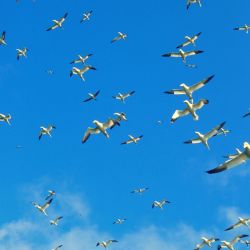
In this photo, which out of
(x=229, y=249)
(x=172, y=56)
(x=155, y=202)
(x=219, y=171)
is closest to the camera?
(x=219, y=171)

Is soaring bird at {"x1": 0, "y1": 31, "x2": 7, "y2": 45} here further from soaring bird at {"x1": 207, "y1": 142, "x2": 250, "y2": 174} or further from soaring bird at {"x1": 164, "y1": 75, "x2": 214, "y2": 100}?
soaring bird at {"x1": 207, "y1": 142, "x2": 250, "y2": 174}

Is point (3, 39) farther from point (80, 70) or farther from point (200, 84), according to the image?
point (200, 84)

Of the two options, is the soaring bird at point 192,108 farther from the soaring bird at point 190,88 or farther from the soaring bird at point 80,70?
the soaring bird at point 80,70

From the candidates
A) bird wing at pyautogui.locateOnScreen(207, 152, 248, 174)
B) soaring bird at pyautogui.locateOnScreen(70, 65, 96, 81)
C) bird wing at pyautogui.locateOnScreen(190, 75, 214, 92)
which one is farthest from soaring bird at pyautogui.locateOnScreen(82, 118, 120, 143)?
bird wing at pyautogui.locateOnScreen(207, 152, 248, 174)

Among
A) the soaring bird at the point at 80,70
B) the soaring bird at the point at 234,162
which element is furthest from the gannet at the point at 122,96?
the soaring bird at the point at 234,162

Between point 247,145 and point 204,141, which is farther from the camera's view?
point 204,141

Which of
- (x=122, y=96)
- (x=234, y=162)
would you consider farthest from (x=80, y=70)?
(x=234, y=162)

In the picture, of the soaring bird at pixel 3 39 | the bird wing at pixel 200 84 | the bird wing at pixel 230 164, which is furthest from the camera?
the soaring bird at pixel 3 39

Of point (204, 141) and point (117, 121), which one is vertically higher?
point (117, 121)

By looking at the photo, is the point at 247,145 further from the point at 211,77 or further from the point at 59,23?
the point at 59,23

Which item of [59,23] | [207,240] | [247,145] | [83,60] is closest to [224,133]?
[207,240]

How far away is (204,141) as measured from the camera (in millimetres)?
A: 52344

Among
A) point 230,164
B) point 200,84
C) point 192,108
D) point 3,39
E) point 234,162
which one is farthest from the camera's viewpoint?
point 3,39

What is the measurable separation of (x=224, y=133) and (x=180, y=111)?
58.6 ft
